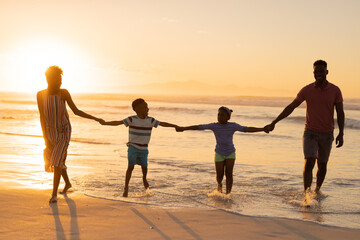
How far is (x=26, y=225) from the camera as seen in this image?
474 centimetres

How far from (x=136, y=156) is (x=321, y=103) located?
289cm

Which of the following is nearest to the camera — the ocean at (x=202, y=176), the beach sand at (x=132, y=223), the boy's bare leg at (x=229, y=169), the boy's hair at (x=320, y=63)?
the beach sand at (x=132, y=223)

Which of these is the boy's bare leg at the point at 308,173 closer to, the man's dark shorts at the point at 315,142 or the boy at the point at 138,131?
the man's dark shorts at the point at 315,142

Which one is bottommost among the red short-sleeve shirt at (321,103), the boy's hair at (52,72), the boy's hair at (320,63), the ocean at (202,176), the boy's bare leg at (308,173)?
the ocean at (202,176)

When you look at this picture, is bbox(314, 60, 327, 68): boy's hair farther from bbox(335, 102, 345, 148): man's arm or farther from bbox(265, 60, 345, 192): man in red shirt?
bbox(335, 102, 345, 148): man's arm

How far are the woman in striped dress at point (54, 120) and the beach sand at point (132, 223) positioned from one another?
1.81ft

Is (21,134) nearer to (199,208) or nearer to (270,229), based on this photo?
(199,208)

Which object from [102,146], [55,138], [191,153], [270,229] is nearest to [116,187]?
[55,138]

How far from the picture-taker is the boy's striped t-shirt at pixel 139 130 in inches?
256

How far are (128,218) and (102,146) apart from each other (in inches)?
317

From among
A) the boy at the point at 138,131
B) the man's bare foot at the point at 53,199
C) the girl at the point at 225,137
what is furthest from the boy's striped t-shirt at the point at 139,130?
the man's bare foot at the point at 53,199

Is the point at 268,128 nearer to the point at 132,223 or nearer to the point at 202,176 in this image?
the point at 202,176

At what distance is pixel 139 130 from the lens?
6.55 meters

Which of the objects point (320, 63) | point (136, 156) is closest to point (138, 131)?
point (136, 156)
